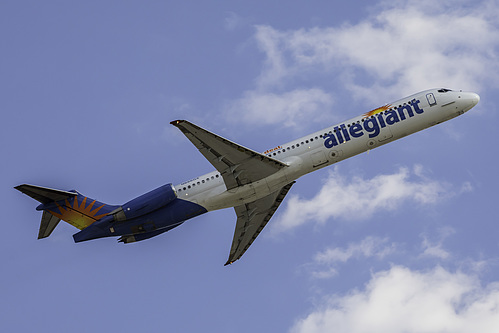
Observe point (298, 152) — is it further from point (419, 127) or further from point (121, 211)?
point (121, 211)

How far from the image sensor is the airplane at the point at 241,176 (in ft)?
184

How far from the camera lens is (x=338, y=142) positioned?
186ft

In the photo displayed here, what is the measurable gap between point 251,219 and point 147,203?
Result: 11473mm

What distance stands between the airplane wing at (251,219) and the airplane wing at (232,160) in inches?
269

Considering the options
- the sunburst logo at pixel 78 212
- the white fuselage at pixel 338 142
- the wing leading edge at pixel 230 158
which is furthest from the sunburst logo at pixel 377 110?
the sunburst logo at pixel 78 212

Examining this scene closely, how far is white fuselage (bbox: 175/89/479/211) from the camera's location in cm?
5647

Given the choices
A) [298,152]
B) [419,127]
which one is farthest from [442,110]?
[298,152]

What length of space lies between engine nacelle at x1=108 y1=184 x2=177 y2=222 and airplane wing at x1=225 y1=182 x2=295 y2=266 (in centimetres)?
876

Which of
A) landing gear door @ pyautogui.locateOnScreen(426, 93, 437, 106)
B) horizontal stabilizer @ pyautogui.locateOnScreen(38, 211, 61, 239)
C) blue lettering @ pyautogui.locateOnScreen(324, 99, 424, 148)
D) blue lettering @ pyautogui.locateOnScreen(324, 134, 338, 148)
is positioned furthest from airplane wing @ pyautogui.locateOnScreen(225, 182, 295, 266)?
horizontal stabilizer @ pyautogui.locateOnScreen(38, 211, 61, 239)

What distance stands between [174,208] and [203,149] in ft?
21.3

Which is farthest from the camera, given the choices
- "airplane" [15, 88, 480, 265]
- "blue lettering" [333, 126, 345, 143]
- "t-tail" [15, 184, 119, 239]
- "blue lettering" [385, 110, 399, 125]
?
"t-tail" [15, 184, 119, 239]

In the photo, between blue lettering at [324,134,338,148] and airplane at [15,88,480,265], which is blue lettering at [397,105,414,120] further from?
blue lettering at [324,134,338,148]

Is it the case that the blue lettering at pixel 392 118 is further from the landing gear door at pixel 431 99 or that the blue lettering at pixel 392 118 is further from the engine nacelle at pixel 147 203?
the engine nacelle at pixel 147 203

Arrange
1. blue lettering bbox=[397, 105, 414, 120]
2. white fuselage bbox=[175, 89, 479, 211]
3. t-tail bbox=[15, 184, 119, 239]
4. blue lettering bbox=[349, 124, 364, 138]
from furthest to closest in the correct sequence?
t-tail bbox=[15, 184, 119, 239], blue lettering bbox=[397, 105, 414, 120], blue lettering bbox=[349, 124, 364, 138], white fuselage bbox=[175, 89, 479, 211]
